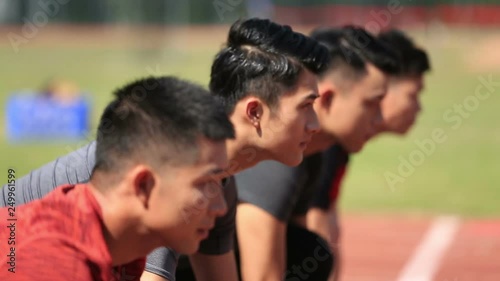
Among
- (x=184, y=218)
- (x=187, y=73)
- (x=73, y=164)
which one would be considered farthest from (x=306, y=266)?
(x=187, y=73)

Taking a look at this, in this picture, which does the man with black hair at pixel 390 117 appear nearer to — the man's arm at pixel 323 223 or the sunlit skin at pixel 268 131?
the man's arm at pixel 323 223

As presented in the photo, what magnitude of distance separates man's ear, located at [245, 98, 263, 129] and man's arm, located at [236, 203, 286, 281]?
25.2 inches

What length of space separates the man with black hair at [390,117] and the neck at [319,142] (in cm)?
76

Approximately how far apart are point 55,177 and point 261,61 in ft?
3.27

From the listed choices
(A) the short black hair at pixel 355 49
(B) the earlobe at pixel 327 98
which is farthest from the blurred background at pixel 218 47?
(B) the earlobe at pixel 327 98

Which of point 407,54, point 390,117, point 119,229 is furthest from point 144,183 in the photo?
point 407,54

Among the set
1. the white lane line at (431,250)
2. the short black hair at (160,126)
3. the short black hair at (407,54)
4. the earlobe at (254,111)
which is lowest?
the white lane line at (431,250)

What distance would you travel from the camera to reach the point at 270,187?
4.75 meters

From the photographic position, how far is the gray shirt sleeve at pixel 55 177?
3.75 meters

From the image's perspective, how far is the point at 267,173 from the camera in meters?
4.81

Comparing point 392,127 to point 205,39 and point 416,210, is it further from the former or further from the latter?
point 205,39

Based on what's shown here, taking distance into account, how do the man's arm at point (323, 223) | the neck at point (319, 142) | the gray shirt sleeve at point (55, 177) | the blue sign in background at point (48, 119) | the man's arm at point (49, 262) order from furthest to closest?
the blue sign in background at point (48, 119), the man's arm at point (323, 223), the neck at point (319, 142), the gray shirt sleeve at point (55, 177), the man's arm at point (49, 262)

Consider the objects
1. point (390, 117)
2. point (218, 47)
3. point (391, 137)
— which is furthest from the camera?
point (218, 47)

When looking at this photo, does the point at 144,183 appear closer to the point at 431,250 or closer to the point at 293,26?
the point at 431,250
